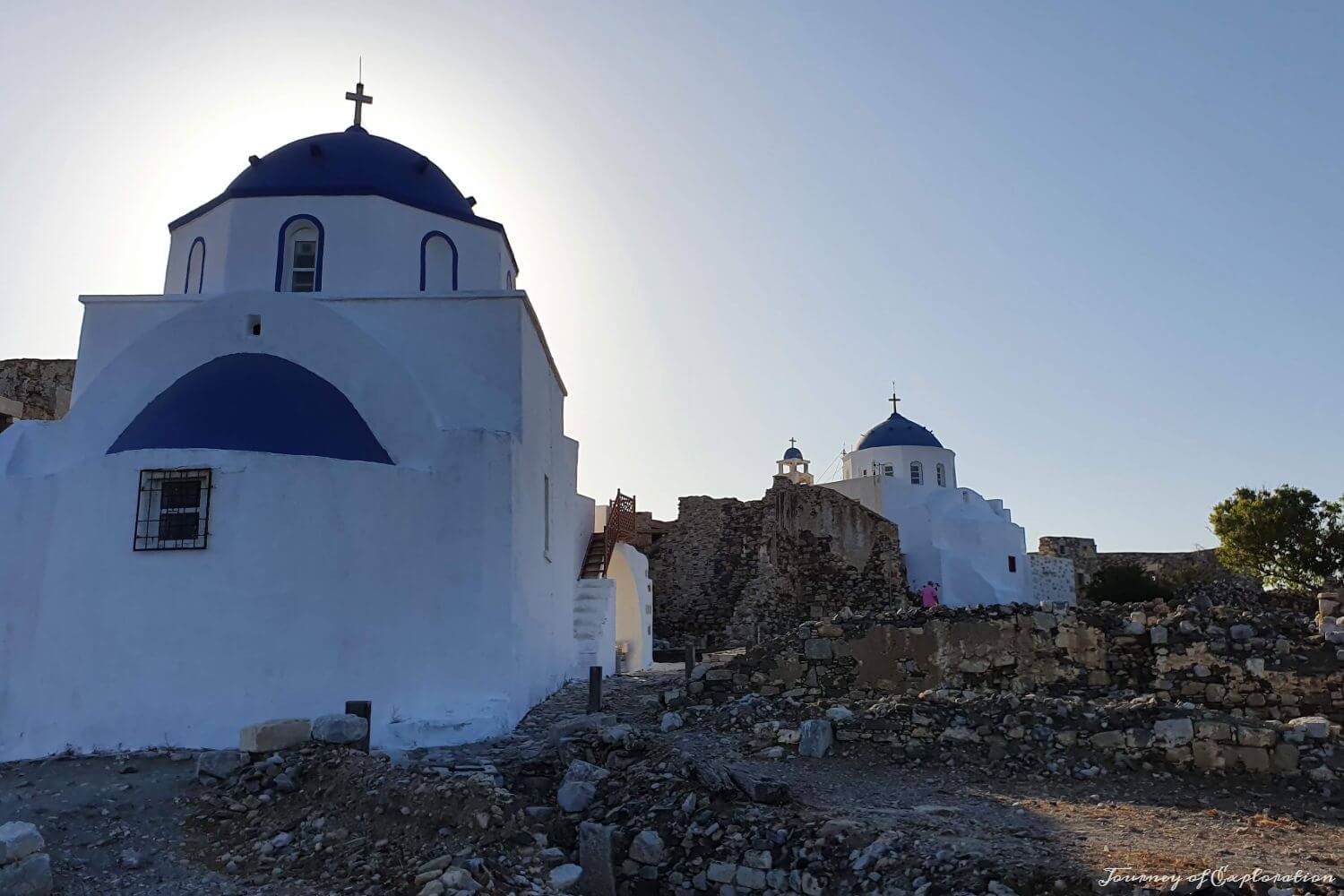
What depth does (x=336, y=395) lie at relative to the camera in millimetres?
10242

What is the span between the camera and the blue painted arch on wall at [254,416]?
952cm

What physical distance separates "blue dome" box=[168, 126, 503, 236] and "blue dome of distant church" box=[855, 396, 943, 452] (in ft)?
75.9

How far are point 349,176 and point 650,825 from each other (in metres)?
9.20

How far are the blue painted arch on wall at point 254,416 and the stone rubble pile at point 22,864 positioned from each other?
455cm

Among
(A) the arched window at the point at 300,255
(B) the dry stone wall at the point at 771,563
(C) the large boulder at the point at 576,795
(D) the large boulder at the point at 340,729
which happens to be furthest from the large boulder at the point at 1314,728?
(B) the dry stone wall at the point at 771,563

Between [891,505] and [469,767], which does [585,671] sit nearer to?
[469,767]

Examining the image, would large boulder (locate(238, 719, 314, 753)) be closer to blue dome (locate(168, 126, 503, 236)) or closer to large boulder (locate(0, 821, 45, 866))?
large boulder (locate(0, 821, 45, 866))

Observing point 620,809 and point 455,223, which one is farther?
point 455,223

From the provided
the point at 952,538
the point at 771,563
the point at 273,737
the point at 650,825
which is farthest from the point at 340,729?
the point at 952,538

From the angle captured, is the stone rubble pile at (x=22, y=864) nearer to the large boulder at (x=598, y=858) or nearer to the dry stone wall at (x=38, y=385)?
the large boulder at (x=598, y=858)

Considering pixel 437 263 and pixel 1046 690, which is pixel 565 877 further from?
pixel 437 263

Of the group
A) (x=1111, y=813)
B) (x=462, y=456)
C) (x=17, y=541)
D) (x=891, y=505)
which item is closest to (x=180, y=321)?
(x=17, y=541)

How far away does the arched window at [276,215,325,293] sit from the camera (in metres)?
12.1

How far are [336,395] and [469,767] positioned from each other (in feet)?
13.9
